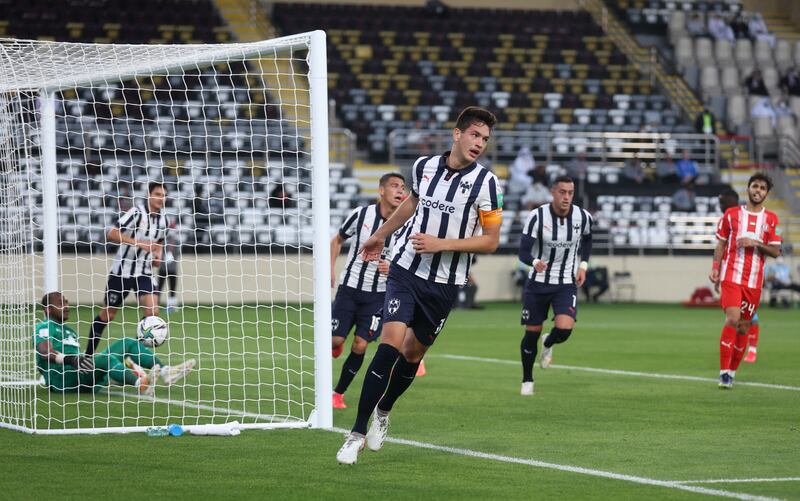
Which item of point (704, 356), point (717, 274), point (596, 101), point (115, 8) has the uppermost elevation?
point (115, 8)

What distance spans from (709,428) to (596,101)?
2623 centimetres

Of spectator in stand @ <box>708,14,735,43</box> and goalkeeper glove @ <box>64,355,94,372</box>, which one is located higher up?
spectator in stand @ <box>708,14,735,43</box>

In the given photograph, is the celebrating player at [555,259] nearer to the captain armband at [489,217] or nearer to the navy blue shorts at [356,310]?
the navy blue shorts at [356,310]

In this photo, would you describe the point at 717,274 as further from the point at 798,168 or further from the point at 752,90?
the point at 752,90

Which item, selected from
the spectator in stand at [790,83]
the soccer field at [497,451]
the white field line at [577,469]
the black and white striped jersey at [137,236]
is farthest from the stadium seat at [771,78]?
the white field line at [577,469]

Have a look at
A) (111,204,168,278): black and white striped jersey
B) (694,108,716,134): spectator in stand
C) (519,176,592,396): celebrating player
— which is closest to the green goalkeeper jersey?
(111,204,168,278): black and white striped jersey

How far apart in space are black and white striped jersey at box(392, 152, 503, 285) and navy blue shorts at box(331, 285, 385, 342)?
2911 mm

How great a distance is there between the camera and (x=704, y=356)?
51.4 feet

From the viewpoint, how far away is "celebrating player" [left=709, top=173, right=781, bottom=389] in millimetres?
11773

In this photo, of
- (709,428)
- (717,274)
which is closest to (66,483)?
(709,428)

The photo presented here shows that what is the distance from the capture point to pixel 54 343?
1060 centimetres

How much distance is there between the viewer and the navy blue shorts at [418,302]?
7398mm

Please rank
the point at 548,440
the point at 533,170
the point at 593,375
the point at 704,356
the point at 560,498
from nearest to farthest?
the point at 560,498
the point at 548,440
the point at 593,375
the point at 704,356
the point at 533,170

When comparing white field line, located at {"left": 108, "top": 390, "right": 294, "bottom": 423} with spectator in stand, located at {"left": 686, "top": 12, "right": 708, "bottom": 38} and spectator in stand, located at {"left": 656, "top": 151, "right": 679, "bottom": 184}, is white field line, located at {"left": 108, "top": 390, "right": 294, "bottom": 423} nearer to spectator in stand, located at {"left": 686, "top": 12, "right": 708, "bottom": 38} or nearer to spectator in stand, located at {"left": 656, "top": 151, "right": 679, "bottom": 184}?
spectator in stand, located at {"left": 656, "top": 151, "right": 679, "bottom": 184}
